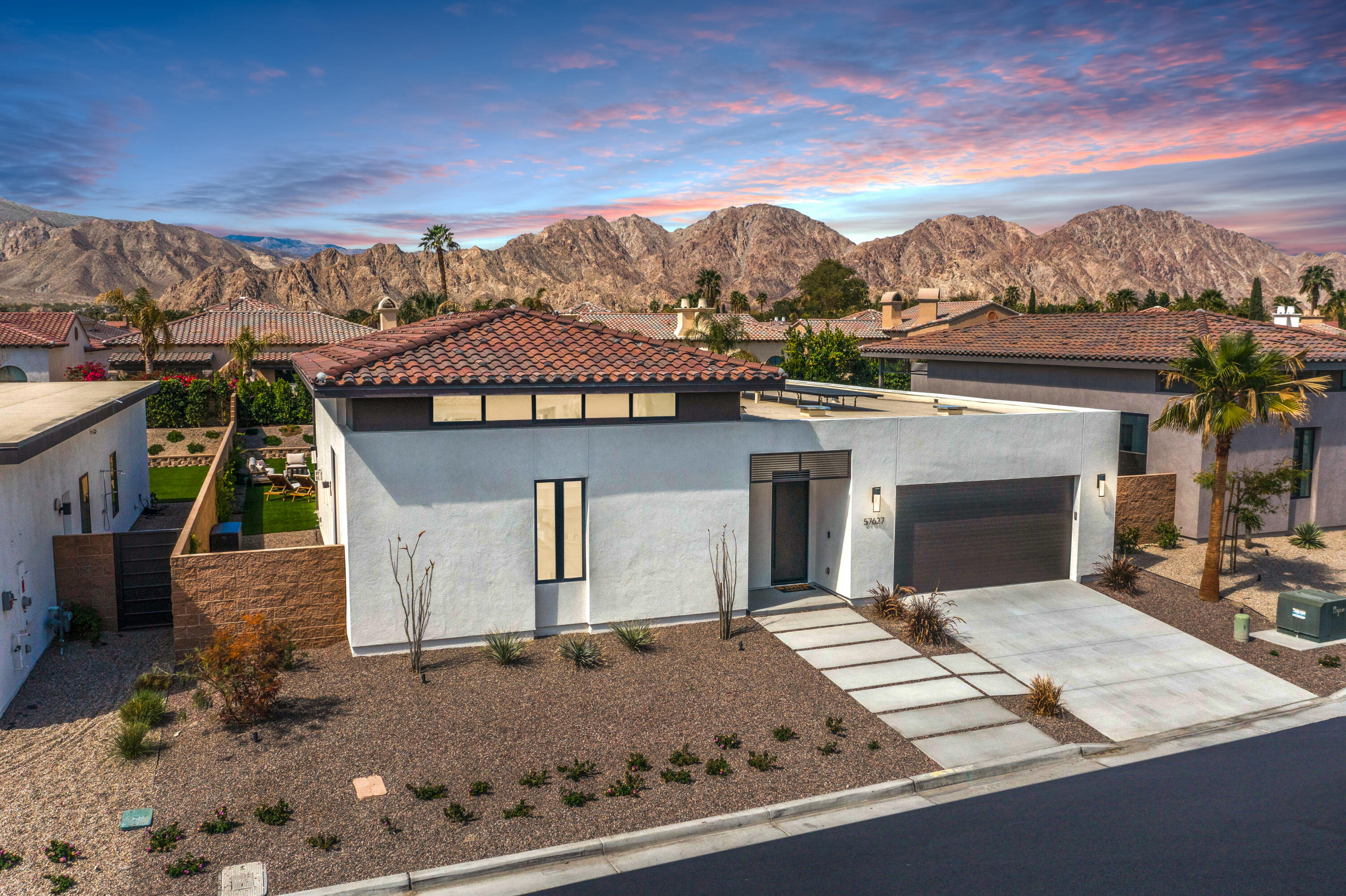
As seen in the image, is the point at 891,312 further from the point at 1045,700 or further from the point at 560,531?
the point at 1045,700

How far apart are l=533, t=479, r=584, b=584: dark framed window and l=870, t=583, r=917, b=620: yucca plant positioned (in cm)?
534

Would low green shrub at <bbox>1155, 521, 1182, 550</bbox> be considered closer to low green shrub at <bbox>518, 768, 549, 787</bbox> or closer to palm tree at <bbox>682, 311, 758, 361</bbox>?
low green shrub at <bbox>518, 768, 549, 787</bbox>

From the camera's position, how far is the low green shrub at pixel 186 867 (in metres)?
8.23

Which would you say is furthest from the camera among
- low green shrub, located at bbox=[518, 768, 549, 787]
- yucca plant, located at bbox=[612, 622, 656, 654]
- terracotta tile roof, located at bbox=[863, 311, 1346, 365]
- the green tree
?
the green tree

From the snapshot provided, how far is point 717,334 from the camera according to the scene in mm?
55250

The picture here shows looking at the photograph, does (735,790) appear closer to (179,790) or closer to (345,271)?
(179,790)

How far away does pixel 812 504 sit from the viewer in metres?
17.1

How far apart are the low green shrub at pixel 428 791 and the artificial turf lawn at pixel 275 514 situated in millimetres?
14160

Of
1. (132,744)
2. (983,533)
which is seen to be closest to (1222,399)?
(983,533)

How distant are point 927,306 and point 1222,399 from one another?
50201 millimetres

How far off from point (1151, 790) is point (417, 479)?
33.9ft

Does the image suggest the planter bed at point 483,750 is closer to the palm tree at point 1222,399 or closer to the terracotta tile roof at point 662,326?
the palm tree at point 1222,399

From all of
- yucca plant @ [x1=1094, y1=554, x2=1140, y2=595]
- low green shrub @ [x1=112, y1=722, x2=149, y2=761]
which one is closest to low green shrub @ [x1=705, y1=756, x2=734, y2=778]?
low green shrub @ [x1=112, y1=722, x2=149, y2=761]

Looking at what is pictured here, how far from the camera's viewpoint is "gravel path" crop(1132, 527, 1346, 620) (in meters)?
18.2
